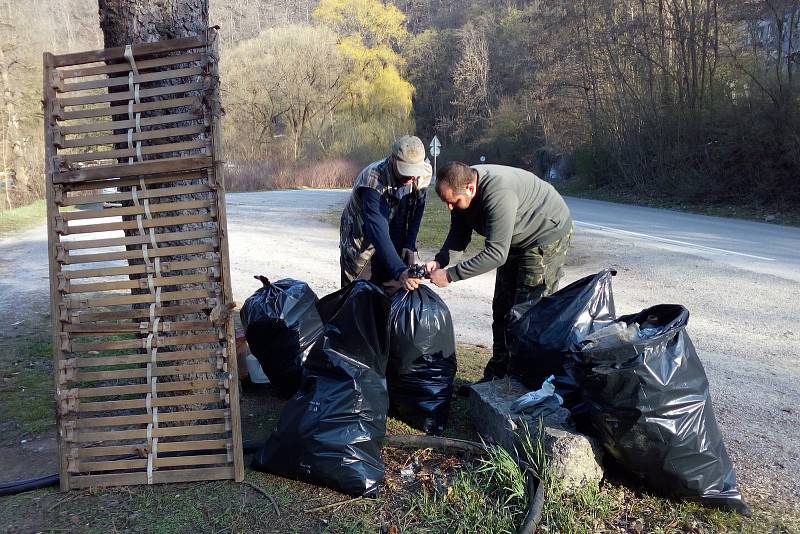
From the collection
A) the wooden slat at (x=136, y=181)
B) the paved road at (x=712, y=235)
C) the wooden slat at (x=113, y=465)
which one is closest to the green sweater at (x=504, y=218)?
the wooden slat at (x=136, y=181)

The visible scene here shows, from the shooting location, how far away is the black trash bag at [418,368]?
3385mm

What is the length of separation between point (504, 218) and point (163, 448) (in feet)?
6.94

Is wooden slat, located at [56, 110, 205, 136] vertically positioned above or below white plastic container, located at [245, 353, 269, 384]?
above

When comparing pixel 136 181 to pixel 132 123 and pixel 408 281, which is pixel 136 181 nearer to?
pixel 132 123

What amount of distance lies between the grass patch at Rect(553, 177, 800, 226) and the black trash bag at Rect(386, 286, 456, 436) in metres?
13.3

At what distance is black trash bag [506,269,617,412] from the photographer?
3248mm

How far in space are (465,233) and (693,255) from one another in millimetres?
6784

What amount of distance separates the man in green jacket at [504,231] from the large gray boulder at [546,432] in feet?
1.98

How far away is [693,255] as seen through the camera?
30.8ft

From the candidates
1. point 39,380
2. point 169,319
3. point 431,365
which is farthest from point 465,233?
point 39,380

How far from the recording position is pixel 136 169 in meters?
2.67

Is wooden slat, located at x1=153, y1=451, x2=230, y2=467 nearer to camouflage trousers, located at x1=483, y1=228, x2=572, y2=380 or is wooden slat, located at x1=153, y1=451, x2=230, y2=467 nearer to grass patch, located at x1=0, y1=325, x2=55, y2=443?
grass patch, located at x1=0, y1=325, x2=55, y2=443

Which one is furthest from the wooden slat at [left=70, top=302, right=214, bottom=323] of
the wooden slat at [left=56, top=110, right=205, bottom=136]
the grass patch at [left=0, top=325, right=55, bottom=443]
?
the grass patch at [left=0, top=325, right=55, bottom=443]

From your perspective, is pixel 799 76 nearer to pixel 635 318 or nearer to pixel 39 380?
pixel 635 318
